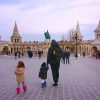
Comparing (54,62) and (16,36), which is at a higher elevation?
(16,36)

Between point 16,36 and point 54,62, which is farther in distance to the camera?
point 16,36

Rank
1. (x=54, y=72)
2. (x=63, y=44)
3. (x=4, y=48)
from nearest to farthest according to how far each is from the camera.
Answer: (x=54, y=72)
(x=63, y=44)
(x=4, y=48)

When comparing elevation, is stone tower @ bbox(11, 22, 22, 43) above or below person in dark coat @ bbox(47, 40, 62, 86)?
above

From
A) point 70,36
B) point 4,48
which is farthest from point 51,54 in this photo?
point 4,48

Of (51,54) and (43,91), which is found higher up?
(51,54)

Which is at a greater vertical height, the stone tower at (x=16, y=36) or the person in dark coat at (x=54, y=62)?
the stone tower at (x=16, y=36)

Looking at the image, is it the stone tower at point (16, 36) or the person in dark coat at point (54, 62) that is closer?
the person in dark coat at point (54, 62)

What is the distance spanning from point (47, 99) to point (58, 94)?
1.21 m

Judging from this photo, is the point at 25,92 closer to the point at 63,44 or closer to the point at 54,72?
the point at 54,72

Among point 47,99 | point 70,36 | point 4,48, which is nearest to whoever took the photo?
point 47,99

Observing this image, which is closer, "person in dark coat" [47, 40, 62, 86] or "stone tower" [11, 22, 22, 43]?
"person in dark coat" [47, 40, 62, 86]

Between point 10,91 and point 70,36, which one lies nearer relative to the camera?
point 10,91

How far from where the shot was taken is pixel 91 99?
11625 mm

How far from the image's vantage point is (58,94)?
1276 cm
